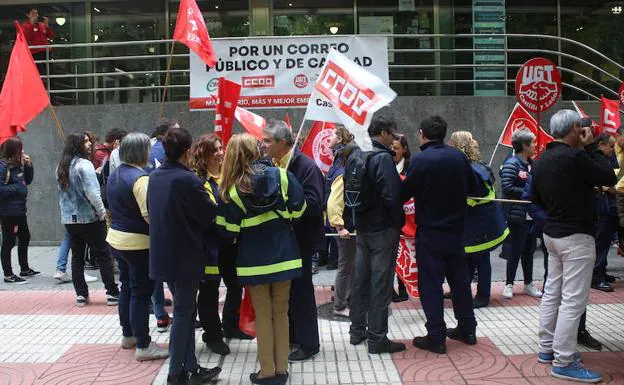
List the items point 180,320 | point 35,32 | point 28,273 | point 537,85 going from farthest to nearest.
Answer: point 35,32 < point 28,273 < point 537,85 < point 180,320

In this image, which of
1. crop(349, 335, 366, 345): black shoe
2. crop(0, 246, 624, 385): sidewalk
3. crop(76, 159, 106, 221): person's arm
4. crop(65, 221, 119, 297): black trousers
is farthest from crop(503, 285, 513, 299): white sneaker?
crop(76, 159, 106, 221): person's arm

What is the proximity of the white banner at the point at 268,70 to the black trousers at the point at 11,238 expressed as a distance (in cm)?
391

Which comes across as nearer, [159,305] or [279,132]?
[279,132]

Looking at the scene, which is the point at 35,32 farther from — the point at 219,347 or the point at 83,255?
the point at 219,347

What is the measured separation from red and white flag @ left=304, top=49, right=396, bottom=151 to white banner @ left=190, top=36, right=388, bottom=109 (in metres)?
6.06

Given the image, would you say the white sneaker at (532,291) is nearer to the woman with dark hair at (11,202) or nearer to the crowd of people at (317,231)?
the crowd of people at (317,231)

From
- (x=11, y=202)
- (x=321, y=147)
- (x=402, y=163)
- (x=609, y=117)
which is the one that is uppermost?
(x=609, y=117)

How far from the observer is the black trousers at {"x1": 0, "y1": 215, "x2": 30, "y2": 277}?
28.1 ft

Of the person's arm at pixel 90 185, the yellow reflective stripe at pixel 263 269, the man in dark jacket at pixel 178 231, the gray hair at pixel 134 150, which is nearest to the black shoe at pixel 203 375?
the man in dark jacket at pixel 178 231

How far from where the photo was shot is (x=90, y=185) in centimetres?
726

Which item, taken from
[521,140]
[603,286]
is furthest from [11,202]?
[603,286]

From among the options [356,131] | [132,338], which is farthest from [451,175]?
[132,338]

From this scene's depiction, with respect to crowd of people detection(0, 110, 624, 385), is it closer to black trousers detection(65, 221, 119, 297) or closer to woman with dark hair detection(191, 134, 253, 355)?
woman with dark hair detection(191, 134, 253, 355)

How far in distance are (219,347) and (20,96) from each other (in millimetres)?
4323
